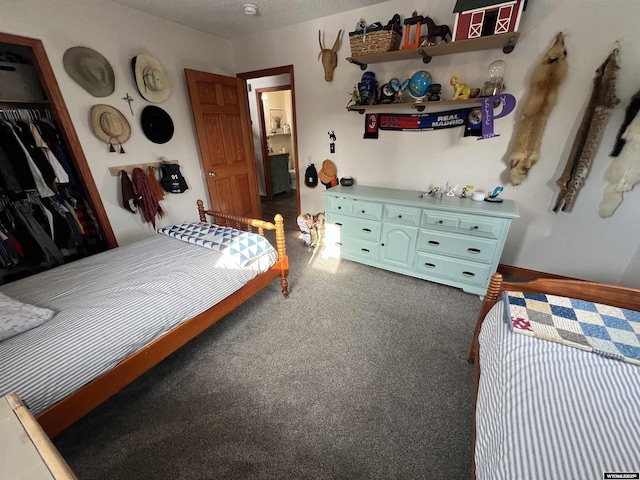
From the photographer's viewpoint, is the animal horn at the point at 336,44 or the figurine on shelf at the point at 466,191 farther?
the animal horn at the point at 336,44

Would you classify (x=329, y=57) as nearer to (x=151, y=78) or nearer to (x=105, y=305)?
(x=151, y=78)

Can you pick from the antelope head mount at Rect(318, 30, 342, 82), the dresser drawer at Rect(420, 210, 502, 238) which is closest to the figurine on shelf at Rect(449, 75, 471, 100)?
the dresser drawer at Rect(420, 210, 502, 238)

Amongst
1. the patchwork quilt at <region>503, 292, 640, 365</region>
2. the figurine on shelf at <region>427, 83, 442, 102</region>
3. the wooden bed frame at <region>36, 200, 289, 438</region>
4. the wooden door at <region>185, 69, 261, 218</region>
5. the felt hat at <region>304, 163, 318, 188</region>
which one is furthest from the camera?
the felt hat at <region>304, 163, 318, 188</region>

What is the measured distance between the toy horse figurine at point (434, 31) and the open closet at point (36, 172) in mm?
3089

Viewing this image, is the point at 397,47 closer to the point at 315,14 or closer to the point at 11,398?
the point at 315,14

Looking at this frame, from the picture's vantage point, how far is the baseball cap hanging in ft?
7.77

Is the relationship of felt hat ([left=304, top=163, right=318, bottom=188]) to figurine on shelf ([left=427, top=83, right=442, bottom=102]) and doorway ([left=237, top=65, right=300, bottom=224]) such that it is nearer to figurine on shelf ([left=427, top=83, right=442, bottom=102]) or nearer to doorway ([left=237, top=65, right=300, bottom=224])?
doorway ([left=237, top=65, right=300, bottom=224])

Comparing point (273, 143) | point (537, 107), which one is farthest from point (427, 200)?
point (273, 143)

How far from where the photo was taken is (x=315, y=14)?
2.63 metres

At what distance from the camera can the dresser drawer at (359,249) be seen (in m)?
2.74

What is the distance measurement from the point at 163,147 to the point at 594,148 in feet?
13.2

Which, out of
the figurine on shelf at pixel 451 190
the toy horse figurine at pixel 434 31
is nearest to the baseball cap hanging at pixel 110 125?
the toy horse figurine at pixel 434 31

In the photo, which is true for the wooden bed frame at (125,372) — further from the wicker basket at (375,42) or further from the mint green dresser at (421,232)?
the wicker basket at (375,42)

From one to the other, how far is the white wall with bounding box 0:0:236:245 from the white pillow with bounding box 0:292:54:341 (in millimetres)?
1687
